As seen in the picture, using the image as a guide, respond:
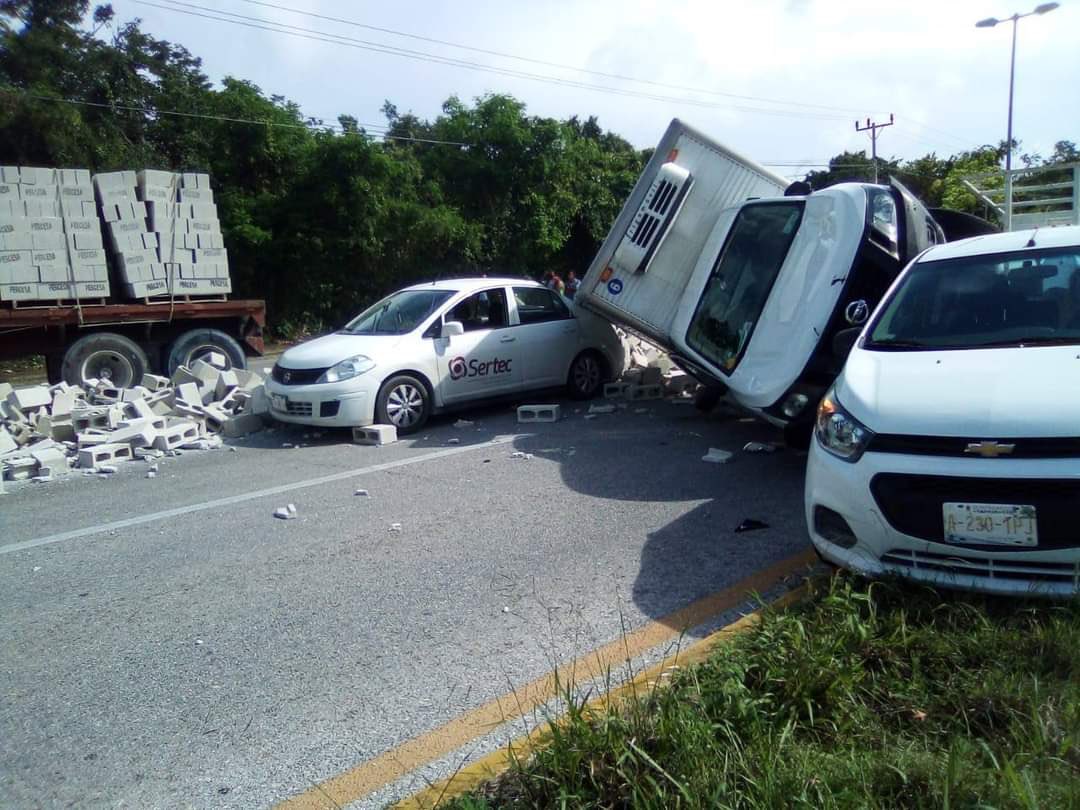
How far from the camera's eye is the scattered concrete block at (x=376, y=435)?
361 inches

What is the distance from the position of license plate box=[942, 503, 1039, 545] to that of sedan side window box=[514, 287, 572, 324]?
7.29 meters

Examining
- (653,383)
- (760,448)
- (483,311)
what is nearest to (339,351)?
(483,311)

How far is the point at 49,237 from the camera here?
11.8 metres

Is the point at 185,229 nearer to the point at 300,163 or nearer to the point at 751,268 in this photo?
the point at 751,268

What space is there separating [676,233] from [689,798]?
717 centimetres

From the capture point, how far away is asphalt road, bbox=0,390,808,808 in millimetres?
3516

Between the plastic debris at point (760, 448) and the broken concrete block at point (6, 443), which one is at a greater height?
the broken concrete block at point (6, 443)

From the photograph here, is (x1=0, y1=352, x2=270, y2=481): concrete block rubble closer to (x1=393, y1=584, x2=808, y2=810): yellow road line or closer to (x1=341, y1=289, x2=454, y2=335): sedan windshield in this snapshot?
(x1=341, y1=289, x2=454, y2=335): sedan windshield

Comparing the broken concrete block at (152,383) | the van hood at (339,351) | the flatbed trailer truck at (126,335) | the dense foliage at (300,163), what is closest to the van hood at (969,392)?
the van hood at (339,351)

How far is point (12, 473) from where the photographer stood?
336 inches

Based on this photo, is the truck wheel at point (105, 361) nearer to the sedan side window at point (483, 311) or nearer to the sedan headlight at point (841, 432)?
the sedan side window at point (483, 311)

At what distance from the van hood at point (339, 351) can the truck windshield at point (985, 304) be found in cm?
561

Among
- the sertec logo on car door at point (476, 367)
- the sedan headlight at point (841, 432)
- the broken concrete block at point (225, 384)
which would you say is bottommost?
the broken concrete block at point (225, 384)

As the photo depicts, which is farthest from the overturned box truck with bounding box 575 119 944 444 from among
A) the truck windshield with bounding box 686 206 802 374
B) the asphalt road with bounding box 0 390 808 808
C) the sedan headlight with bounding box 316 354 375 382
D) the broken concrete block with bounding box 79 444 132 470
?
the broken concrete block with bounding box 79 444 132 470
